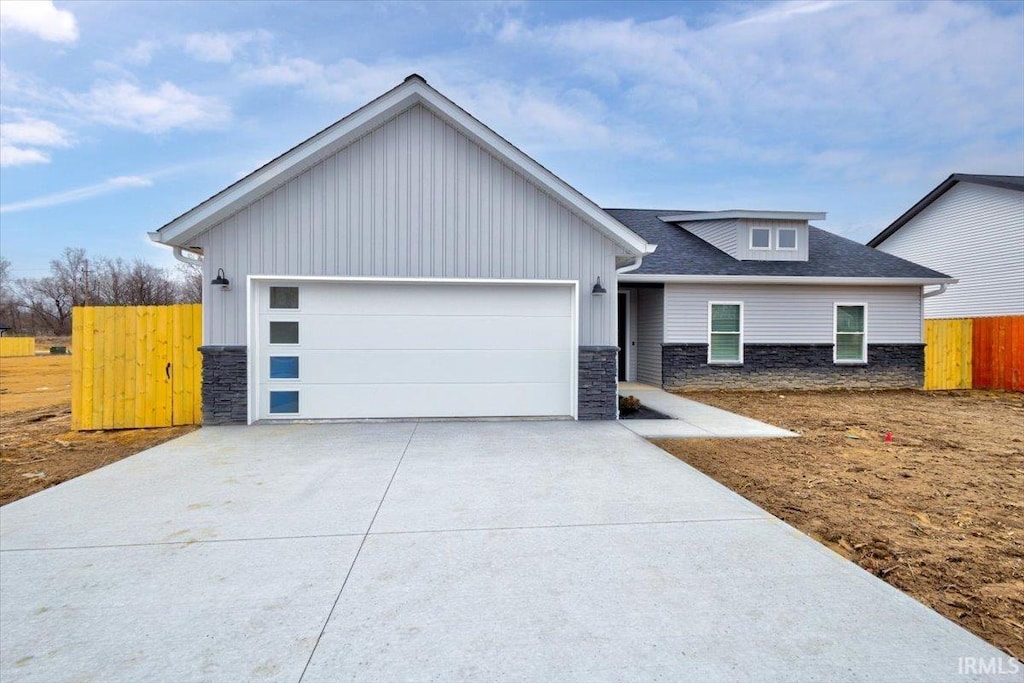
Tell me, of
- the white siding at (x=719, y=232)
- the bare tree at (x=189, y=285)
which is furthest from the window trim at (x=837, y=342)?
the bare tree at (x=189, y=285)

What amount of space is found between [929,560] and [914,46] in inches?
604

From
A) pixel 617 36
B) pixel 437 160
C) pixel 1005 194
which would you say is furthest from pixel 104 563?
pixel 1005 194

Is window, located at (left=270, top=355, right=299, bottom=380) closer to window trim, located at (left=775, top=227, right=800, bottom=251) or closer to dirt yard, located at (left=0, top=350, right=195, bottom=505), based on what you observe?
dirt yard, located at (left=0, top=350, right=195, bottom=505)

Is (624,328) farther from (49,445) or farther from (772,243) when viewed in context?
(49,445)

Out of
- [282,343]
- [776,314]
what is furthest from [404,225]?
[776,314]

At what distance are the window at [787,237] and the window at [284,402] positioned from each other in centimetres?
1238

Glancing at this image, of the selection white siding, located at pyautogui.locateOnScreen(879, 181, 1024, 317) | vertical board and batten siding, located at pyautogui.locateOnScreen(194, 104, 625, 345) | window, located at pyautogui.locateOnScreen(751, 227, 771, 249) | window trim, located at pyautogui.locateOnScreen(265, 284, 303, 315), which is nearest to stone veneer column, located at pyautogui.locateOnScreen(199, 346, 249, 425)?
vertical board and batten siding, located at pyautogui.locateOnScreen(194, 104, 625, 345)

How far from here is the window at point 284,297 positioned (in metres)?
7.59

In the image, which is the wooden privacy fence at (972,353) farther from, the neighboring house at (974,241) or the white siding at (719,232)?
the white siding at (719,232)

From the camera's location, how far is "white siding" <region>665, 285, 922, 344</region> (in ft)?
40.7

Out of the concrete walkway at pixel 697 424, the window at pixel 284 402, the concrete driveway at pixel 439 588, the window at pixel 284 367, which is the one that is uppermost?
the window at pixel 284 367

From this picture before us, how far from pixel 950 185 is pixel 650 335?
13.2 metres

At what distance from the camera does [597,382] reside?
26.0 ft

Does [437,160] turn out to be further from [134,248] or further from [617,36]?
[134,248]
